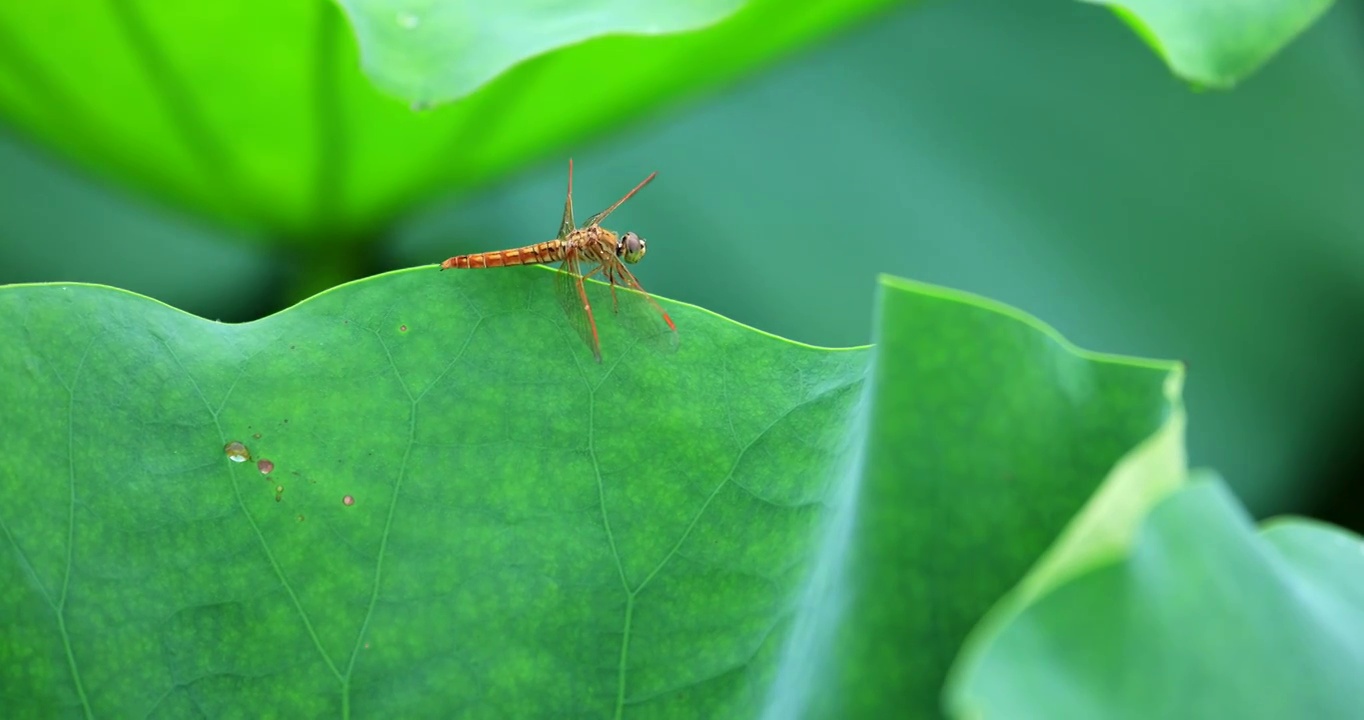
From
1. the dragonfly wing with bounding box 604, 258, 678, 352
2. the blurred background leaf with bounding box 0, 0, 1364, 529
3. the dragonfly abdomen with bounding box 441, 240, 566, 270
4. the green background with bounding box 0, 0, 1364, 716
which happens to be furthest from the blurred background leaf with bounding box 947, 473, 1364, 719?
the blurred background leaf with bounding box 0, 0, 1364, 529

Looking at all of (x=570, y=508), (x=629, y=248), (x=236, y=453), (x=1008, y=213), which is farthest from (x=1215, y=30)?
(x=1008, y=213)

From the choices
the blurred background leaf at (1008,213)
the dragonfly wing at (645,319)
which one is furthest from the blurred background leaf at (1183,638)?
the blurred background leaf at (1008,213)

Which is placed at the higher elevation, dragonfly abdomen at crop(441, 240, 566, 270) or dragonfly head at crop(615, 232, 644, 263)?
dragonfly head at crop(615, 232, 644, 263)

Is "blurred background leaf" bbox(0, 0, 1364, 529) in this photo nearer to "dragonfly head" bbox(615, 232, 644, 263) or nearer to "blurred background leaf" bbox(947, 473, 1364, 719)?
"dragonfly head" bbox(615, 232, 644, 263)

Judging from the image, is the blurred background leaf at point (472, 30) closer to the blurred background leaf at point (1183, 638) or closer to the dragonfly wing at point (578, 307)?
the dragonfly wing at point (578, 307)

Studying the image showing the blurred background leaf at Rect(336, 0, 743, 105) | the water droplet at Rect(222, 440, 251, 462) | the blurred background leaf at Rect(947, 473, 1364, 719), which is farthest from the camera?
the blurred background leaf at Rect(336, 0, 743, 105)

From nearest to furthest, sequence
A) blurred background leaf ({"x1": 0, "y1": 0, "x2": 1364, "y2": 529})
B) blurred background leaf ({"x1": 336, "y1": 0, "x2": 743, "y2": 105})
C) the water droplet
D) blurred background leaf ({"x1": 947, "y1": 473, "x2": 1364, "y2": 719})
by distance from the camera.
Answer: blurred background leaf ({"x1": 947, "y1": 473, "x2": 1364, "y2": 719}), the water droplet, blurred background leaf ({"x1": 336, "y1": 0, "x2": 743, "y2": 105}), blurred background leaf ({"x1": 0, "y1": 0, "x2": 1364, "y2": 529})

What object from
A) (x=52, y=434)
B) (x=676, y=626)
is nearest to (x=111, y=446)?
(x=52, y=434)

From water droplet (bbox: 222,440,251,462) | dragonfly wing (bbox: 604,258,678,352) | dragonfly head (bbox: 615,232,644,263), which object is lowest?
water droplet (bbox: 222,440,251,462)

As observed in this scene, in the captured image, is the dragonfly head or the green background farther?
the dragonfly head
